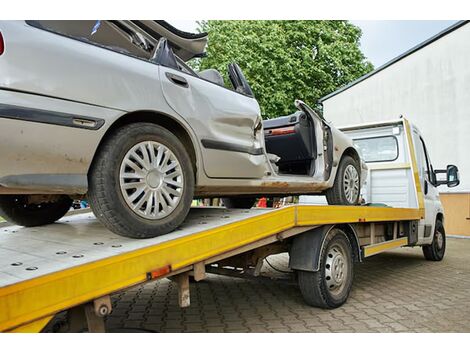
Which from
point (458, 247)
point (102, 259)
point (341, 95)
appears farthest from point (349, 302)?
point (341, 95)

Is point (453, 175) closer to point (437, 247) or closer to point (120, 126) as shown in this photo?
point (437, 247)

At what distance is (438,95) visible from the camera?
10.8m

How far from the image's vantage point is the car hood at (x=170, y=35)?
2.74 m

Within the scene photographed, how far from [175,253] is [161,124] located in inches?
35.9

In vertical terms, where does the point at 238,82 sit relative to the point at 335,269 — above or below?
above

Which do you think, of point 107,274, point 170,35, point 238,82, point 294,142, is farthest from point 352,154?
point 107,274

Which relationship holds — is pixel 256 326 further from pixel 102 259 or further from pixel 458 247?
pixel 458 247

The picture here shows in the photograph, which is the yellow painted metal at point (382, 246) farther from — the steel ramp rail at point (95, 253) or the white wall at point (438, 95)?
the white wall at point (438, 95)

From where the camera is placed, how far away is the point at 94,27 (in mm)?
2619

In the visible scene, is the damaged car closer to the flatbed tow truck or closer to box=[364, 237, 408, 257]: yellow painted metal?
the flatbed tow truck

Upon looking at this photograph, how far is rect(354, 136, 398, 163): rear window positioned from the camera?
5.79 meters

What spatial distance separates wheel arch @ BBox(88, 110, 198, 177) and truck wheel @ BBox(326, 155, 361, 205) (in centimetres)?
226

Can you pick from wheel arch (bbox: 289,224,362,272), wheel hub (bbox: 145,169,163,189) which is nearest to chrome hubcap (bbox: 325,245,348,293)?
wheel arch (bbox: 289,224,362,272)

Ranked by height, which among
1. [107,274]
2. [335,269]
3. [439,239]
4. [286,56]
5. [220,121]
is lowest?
[439,239]
